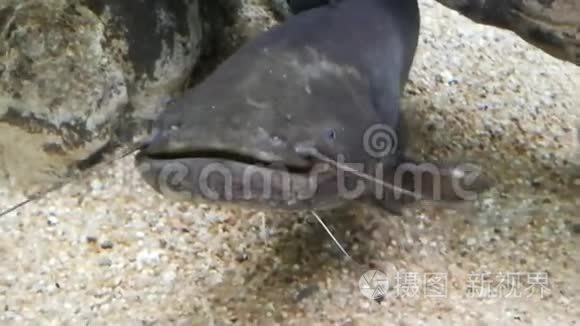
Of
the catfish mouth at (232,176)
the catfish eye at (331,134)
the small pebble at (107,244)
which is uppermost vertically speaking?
the catfish eye at (331,134)

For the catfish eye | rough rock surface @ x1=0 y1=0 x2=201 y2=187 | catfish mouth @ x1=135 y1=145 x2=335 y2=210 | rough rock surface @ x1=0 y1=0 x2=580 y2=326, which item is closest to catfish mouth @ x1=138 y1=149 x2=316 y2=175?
catfish mouth @ x1=135 y1=145 x2=335 y2=210

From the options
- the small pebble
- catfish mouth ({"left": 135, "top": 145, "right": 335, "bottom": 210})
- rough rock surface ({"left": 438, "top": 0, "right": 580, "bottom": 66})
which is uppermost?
rough rock surface ({"left": 438, "top": 0, "right": 580, "bottom": 66})

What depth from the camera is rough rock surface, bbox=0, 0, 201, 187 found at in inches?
Answer: 94.7

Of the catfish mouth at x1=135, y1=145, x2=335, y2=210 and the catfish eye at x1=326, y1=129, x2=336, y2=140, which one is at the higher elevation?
the catfish eye at x1=326, y1=129, x2=336, y2=140

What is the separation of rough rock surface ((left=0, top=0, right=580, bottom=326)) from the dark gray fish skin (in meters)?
0.21

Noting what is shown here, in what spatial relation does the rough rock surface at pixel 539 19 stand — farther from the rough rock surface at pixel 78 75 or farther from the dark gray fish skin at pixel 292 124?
the rough rock surface at pixel 78 75

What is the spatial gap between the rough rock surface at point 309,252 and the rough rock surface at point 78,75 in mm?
133

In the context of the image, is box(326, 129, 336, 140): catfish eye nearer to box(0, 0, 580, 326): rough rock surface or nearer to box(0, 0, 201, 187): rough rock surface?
box(0, 0, 580, 326): rough rock surface

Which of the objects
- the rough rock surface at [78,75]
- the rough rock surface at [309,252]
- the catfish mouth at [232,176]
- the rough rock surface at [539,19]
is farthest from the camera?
the rough rock surface at [78,75]

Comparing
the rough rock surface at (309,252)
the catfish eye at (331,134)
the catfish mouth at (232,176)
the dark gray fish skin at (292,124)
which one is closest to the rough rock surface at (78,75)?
the rough rock surface at (309,252)

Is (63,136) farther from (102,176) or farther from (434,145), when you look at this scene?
(434,145)

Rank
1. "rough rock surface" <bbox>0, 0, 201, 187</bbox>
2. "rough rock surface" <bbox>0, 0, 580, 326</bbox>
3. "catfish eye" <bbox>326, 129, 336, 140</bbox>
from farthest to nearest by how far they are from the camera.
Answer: "rough rock surface" <bbox>0, 0, 201, 187</bbox> → "rough rock surface" <bbox>0, 0, 580, 326</bbox> → "catfish eye" <bbox>326, 129, 336, 140</bbox>

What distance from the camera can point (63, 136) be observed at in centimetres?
252

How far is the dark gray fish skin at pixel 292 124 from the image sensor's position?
5.39ft
